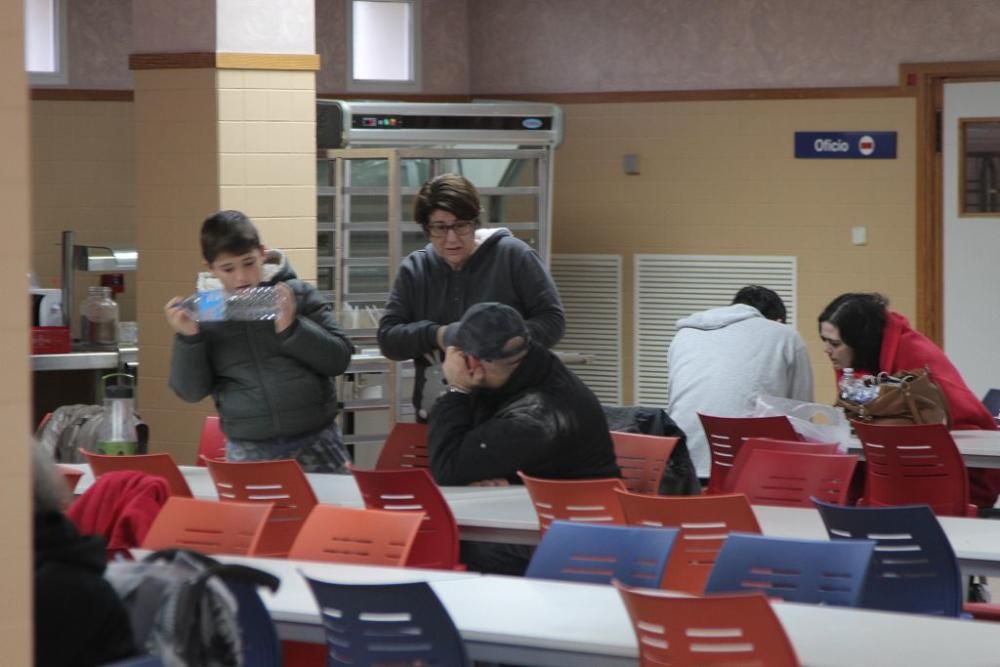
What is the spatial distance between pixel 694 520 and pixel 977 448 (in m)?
2.37

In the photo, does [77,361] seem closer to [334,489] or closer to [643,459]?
[334,489]

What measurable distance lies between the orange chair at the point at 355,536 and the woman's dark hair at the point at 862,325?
2.71 m

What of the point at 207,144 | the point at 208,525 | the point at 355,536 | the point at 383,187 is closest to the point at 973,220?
the point at 383,187

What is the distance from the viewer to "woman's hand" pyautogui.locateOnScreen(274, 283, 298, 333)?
569 centimetres

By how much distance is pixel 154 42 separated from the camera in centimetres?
801

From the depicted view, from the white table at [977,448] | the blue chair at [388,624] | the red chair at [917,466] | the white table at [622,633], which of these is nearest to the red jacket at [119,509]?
the blue chair at [388,624]

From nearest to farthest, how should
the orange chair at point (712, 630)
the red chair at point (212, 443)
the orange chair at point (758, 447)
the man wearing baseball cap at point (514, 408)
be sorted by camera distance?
the orange chair at point (712, 630) < the man wearing baseball cap at point (514, 408) < the orange chair at point (758, 447) < the red chair at point (212, 443)

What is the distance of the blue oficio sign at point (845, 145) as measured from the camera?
10.4 metres

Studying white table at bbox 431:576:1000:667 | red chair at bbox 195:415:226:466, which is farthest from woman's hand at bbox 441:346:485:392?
red chair at bbox 195:415:226:466

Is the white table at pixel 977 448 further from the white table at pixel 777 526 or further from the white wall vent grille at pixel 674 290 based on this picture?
the white wall vent grille at pixel 674 290

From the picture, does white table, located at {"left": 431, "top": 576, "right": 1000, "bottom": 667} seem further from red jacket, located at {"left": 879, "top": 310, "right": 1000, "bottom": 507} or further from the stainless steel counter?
the stainless steel counter

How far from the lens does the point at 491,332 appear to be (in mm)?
5176

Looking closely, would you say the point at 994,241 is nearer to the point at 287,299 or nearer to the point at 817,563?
the point at 287,299

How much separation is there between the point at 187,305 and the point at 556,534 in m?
1.82
